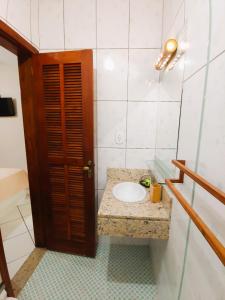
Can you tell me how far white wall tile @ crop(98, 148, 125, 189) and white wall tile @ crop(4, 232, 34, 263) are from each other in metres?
1.10

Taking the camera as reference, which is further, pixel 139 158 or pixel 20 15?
pixel 139 158

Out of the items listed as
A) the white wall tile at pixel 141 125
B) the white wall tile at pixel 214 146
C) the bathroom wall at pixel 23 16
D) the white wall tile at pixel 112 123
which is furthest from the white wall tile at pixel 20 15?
the white wall tile at pixel 214 146

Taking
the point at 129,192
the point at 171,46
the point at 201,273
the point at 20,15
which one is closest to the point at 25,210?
the point at 129,192

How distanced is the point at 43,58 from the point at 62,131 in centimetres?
64

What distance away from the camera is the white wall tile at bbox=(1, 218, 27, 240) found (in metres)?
1.91

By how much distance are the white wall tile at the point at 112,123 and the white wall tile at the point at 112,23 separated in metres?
0.54

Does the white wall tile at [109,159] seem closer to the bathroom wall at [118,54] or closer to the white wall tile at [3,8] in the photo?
the bathroom wall at [118,54]

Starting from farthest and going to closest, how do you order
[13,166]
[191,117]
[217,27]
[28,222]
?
1. [13,166]
2. [28,222]
3. [191,117]
4. [217,27]

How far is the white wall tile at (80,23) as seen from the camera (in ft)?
4.82

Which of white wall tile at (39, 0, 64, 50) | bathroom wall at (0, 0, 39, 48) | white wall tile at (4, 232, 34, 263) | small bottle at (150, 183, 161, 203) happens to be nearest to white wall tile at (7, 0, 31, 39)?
bathroom wall at (0, 0, 39, 48)

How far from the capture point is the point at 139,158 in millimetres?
1678

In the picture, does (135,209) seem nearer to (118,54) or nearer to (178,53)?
(178,53)

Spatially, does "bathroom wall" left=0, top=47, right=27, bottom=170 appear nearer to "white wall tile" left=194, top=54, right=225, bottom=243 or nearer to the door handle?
the door handle

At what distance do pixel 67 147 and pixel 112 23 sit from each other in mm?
1206
